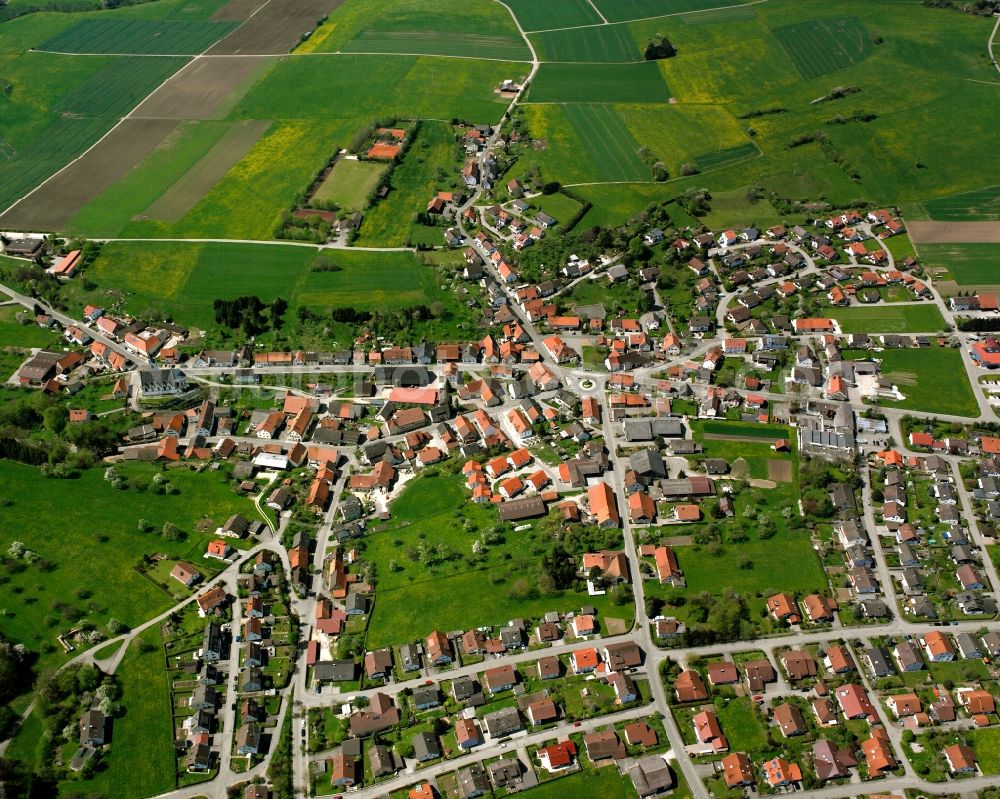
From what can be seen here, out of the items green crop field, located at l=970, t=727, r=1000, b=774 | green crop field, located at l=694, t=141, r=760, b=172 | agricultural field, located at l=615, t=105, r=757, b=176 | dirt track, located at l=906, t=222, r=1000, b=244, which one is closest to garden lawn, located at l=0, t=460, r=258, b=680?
green crop field, located at l=970, t=727, r=1000, b=774

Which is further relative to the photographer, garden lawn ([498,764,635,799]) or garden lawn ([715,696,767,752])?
garden lawn ([715,696,767,752])

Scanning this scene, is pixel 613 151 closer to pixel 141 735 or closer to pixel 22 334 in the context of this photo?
pixel 22 334

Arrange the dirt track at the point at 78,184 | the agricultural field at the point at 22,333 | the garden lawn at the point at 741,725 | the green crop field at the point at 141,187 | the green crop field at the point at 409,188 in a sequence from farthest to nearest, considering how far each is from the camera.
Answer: the dirt track at the point at 78,184, the green crop field at the point at 141,187, the green crop field at the point at 409,188, the agricultural field at the point at 22,333, the garden lawn at the point at 741,725

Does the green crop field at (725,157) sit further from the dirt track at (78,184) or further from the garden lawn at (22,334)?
the garden lawn at (22,334)

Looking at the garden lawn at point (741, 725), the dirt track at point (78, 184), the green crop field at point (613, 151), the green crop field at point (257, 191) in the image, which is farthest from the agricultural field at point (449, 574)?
the dirt track at point (78, 184)

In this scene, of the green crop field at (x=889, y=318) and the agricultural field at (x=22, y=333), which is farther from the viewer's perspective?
the agricultural field at (x=22, y=333)

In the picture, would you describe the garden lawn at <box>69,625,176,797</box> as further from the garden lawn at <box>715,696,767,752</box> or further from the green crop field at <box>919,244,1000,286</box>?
the green crop field at <box>919,244,1000,286</box>
